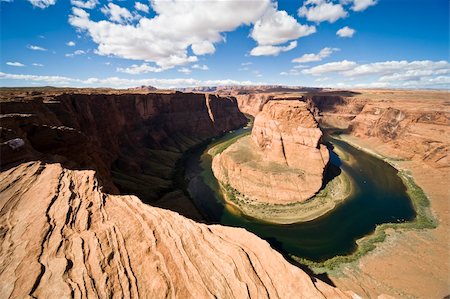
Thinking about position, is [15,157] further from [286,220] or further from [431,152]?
[431,152]

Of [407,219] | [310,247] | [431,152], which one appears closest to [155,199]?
[310,247]

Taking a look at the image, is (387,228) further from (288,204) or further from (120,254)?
(120,254)

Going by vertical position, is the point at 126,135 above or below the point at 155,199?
above

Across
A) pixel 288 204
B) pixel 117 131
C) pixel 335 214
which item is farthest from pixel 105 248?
pixel 117 131

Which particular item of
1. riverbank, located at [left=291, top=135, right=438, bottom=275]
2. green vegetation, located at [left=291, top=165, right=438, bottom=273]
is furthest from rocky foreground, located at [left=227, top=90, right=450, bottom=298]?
green vegetation, located at [left=291, top=165, right=438, bottom=273]

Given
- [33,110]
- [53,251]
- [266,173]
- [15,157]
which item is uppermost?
[33,110]

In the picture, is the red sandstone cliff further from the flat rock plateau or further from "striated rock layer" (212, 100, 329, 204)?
"striated rock layer" (212, 100, 329, 204)
